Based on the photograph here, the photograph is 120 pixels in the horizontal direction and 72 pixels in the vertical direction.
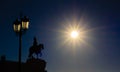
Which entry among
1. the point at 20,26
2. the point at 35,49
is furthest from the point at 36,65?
the point at 20,26

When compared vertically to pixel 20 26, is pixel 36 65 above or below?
above

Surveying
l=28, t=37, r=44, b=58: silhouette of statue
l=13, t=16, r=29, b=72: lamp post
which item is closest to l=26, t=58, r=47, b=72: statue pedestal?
l=28, t=37, r=44, b=58: silhouette of statue

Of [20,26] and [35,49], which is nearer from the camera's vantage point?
[20,26]

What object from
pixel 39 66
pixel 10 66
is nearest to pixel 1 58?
pixel 10 66

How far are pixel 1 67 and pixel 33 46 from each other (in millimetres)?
5845

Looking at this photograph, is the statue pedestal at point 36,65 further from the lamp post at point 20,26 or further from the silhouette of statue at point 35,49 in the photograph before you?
the lamp post at point 20,26

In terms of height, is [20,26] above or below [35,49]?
below

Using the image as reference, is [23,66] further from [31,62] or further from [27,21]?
[27,21]

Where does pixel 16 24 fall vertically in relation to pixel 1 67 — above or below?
below

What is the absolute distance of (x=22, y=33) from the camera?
610 inches

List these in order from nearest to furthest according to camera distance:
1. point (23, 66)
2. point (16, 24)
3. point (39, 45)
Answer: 1. point (16, 24)
2. point (39, 45)
3. point (23, 66)

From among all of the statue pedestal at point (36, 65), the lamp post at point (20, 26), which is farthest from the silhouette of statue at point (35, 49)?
the lamp post at point (20, 26)

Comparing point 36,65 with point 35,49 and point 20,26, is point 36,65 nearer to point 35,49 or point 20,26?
point 35,49

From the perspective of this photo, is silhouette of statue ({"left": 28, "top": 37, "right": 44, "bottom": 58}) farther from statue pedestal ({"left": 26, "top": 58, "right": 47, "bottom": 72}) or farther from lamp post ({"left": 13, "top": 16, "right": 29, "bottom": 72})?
lamp post ({"left": 13, "top": 16, "right": 29, "bottom": 72})
